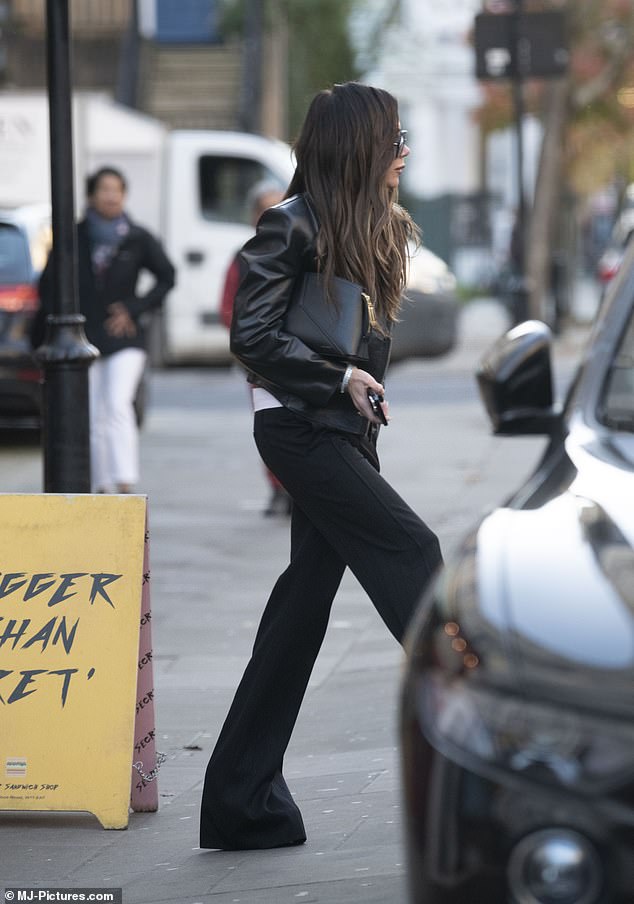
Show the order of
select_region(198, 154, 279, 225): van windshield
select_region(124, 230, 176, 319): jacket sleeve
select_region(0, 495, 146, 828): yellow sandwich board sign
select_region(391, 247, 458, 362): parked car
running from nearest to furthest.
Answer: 1. select_region(0, 495, 146, 828): yellow sandwich board sign
2. select_region(124, 230, 176, 319): jacket sleeve
3. select_region(391, 247, 458, 362): parked car
4. select_region(198, 154, 279, 225): van windshield

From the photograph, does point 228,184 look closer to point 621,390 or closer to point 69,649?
point 69,649

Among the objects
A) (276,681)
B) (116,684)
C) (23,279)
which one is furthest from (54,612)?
(23,279)

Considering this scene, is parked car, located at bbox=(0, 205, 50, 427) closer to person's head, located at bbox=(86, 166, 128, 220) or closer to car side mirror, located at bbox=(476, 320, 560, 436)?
person's head, located at bbox=(86, 166, 128, 220)

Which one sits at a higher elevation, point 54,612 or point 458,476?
point 54,612

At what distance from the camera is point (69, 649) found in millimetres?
4578

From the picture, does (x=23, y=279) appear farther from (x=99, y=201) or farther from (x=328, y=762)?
(x=328, y=762)

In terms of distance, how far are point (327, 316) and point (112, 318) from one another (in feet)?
20.1

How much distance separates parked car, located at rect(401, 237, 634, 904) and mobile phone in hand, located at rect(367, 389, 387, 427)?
3.27ft

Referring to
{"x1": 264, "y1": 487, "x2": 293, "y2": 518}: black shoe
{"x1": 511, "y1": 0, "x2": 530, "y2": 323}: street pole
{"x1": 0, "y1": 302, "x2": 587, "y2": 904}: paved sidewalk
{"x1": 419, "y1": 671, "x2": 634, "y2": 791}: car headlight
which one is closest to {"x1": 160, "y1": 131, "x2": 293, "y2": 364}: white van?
{"x1": 511, "y1": 0, "x2": 530, "y2": 323}: street pole

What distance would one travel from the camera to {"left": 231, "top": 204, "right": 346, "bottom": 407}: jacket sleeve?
158 inches

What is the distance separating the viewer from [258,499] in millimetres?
10758

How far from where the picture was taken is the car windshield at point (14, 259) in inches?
506

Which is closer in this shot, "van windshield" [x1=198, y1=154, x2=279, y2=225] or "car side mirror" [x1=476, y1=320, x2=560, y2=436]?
"car side mirror" [x1=476, y1=320, x2=560, y2=436]

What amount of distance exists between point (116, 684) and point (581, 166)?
4017cm
